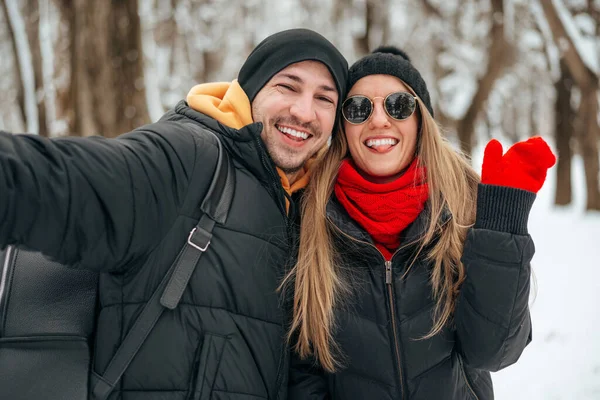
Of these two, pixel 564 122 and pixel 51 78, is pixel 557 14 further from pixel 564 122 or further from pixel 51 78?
pixel 51 78

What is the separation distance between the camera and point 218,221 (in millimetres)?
1929

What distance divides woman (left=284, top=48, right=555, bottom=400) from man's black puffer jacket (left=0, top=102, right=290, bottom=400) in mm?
301

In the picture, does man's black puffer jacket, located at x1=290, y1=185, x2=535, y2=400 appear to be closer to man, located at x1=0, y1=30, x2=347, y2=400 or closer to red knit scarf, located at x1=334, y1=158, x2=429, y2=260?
red knit scarf, located at x1=334, y1=158, x2=429, y2=260

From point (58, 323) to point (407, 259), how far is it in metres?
1.42

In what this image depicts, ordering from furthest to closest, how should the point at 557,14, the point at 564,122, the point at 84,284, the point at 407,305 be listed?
1. the point at 564,122
2. the point at 557,14
3. the point at 407,305
4. the point at 84,284

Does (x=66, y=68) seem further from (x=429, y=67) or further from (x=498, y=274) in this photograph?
(x=429, y=67)

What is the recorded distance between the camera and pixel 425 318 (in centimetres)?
216

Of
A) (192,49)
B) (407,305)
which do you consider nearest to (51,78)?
(407,305)

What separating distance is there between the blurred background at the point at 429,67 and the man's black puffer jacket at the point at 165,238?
2.03 metres

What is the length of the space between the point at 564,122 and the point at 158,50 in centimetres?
1287

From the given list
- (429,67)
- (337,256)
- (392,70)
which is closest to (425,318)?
(337,256)

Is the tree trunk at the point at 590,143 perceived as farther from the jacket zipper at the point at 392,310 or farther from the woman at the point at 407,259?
the jacket zipper at the point at 392,310

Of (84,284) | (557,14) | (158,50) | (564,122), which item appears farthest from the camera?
(158,50)

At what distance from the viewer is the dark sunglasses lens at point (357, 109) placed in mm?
2554
